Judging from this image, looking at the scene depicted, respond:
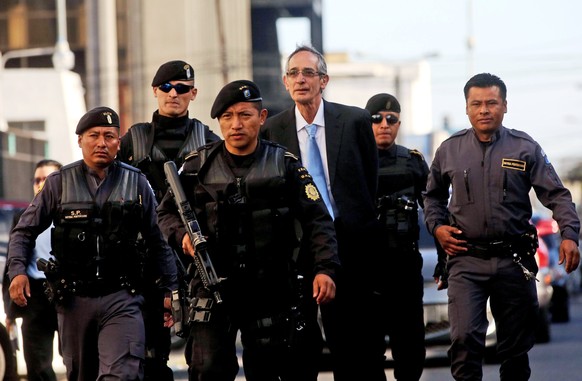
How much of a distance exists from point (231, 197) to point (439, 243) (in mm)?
2030

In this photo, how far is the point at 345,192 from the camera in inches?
358

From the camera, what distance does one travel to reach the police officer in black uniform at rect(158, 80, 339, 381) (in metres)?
7.73

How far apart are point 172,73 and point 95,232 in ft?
5.05

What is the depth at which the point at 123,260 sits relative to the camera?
28.8ft

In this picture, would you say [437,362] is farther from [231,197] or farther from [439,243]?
[231,197]

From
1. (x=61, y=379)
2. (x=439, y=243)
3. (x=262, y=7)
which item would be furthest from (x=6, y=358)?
(x=262, y=7)

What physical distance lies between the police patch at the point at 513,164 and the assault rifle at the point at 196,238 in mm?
2211

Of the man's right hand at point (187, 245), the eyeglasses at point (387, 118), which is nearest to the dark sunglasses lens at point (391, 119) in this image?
the eyeglasses at point (387, 118)

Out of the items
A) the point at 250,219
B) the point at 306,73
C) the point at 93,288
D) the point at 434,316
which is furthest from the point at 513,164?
the point at 434,316

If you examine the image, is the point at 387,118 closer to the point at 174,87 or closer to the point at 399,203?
the point at 399,203

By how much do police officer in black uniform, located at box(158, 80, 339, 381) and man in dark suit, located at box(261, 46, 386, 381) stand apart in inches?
39.8

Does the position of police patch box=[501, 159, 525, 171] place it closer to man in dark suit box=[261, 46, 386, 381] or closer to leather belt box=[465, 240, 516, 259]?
leather belt box=[465, 240, 516, 259]

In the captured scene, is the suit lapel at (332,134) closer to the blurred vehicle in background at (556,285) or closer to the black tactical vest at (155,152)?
the black tactical vest at (155,152)

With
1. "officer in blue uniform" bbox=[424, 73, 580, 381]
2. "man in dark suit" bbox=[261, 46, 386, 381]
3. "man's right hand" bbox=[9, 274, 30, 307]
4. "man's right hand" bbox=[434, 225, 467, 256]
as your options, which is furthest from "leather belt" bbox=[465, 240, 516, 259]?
"man's right hand" bbox=[9, 274, 30, 307]
